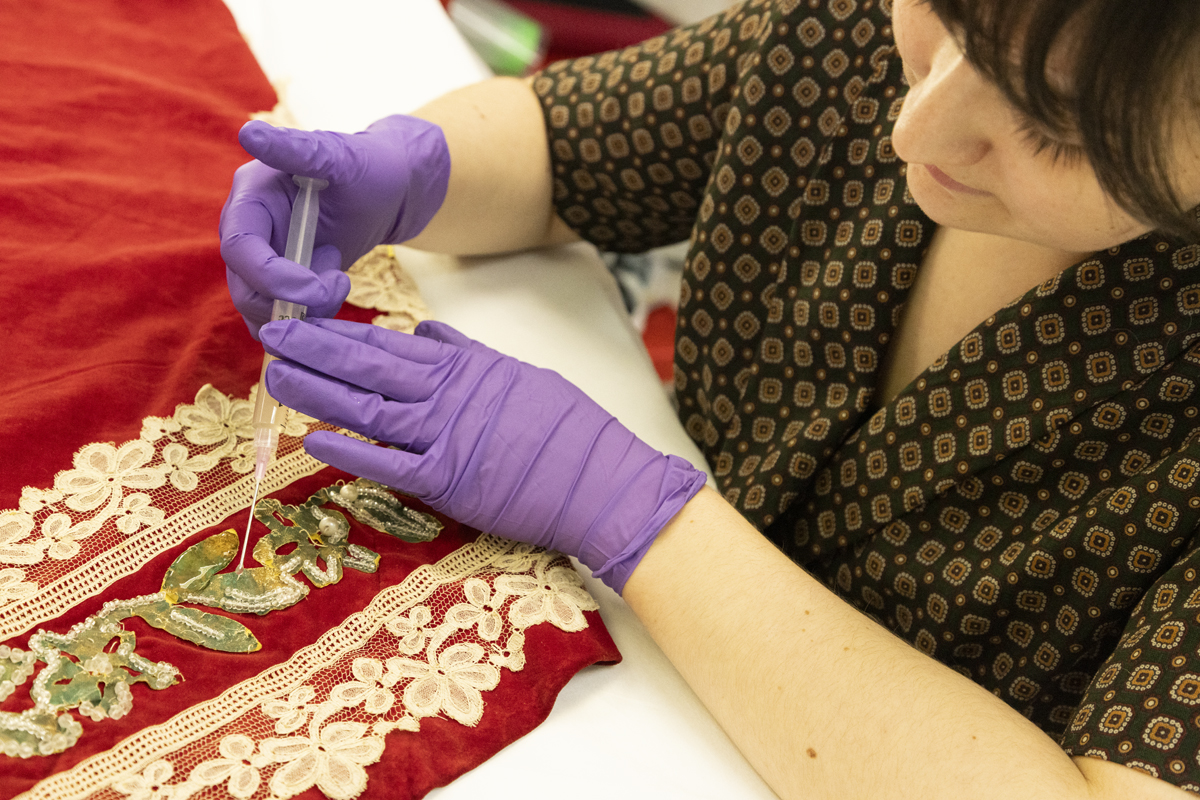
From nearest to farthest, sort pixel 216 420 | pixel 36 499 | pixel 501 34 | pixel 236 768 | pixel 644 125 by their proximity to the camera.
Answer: pixel 236 768 → pixel 36 499 → pixel 216 420 → pixel 644 125 → pixel 501 34

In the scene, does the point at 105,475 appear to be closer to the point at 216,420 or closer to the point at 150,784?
the point at 216,420

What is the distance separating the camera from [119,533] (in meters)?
0.70

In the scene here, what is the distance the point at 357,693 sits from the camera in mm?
657

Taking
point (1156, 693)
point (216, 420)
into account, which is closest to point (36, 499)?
point (216, 420)

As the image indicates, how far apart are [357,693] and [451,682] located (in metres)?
0.07

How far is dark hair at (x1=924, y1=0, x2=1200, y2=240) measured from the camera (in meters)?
0.47

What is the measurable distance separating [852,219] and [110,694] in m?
0.80

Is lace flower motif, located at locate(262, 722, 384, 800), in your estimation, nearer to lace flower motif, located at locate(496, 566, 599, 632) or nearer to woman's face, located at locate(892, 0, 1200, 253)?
lace flower motif, located at locate(496, 566, 599, 632)

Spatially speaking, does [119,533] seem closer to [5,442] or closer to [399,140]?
[5,442]

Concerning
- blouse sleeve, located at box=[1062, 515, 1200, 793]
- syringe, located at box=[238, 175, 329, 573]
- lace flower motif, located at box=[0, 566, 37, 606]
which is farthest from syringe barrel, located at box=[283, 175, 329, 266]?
blouse sleeve, located at box=[1062, 515, 1200, 793]

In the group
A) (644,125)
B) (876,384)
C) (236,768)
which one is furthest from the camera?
(644,125)

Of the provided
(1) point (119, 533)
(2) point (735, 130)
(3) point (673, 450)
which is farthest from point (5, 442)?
(2) point (735, 130)

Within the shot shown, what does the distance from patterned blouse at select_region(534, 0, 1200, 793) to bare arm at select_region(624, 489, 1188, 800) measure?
0.06 meters

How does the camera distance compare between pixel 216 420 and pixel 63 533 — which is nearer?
pixel 63 533
